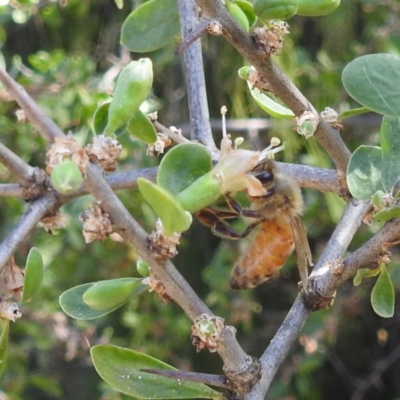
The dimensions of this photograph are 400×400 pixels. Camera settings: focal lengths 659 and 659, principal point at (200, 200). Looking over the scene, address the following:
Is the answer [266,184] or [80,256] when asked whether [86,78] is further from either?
[266,184]

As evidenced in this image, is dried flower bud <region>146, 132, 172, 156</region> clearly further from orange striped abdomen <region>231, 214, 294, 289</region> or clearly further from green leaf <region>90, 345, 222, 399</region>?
orange striped abdomen <region>231, 214, 294, 289</region>

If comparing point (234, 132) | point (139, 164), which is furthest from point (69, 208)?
point (234, 132)

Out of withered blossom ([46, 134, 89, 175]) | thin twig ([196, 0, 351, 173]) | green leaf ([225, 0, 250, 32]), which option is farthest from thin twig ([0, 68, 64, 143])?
green leaf ([225, 0, 250, 32])

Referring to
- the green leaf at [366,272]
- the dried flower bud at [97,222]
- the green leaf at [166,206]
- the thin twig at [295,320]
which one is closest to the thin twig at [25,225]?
the dried flower bud at [97,222]

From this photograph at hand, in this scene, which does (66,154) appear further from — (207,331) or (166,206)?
(207,331)

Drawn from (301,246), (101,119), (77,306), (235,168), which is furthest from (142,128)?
(301,246)

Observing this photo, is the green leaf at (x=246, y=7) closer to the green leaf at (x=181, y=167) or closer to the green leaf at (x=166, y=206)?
the green leaf at (x=181, y=167)
